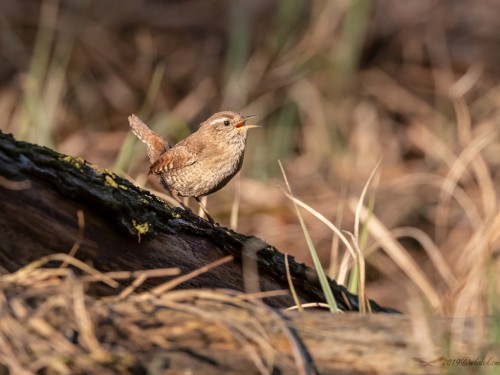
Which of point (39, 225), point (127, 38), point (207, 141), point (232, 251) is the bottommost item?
point (39, 225)

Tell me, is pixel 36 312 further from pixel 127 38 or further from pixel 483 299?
pixel 127 38

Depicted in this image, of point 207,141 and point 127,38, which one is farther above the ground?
point 127,38

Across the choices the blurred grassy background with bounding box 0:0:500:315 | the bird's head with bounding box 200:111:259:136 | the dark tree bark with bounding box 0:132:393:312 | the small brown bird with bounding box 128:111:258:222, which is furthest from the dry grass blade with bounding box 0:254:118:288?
the blurred grassy background with bounding box 0:0:500:315

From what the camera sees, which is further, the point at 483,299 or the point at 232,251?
the point at 483,299

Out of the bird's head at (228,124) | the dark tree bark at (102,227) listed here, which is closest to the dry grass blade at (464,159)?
the bird's head at (228,124)

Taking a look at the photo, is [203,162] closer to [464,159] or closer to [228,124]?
[228,124]

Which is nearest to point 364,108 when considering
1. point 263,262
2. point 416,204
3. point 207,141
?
point 416,204
